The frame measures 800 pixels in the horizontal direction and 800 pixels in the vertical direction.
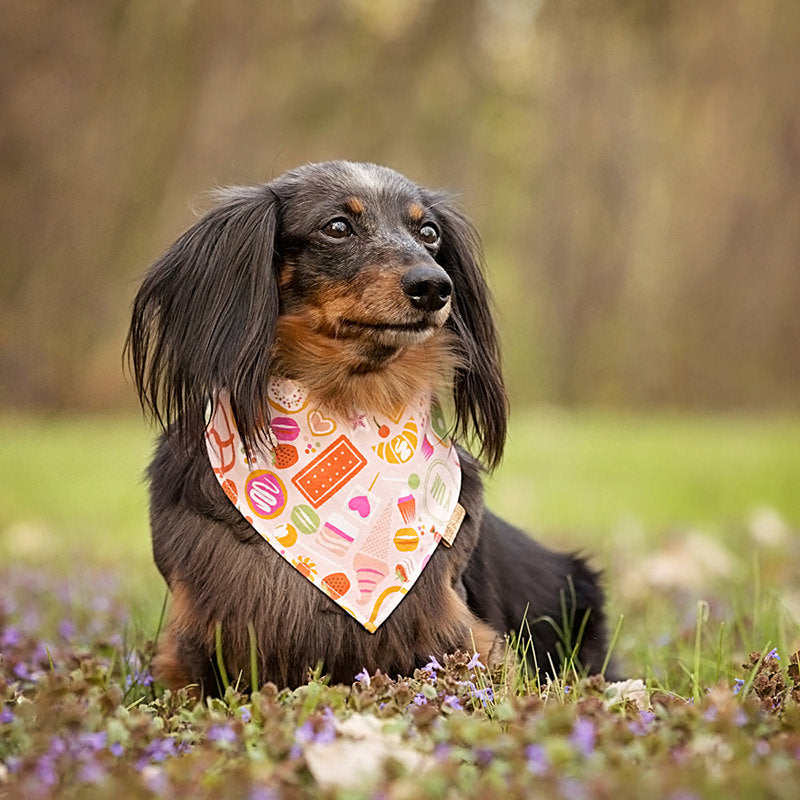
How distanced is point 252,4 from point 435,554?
10736mm

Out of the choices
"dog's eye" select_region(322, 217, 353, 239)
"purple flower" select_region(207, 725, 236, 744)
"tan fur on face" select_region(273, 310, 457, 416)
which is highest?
"dog's eye" select_region(322, 217, 353, 239)

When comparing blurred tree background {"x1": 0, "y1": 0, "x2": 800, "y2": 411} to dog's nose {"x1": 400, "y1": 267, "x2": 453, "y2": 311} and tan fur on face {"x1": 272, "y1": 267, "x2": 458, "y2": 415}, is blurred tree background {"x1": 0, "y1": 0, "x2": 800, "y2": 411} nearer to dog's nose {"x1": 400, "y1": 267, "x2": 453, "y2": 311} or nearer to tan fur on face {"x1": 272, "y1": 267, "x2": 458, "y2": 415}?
tan fur on face {"x1": 272, "y1": 267, "x2": 458, "y2": 415}

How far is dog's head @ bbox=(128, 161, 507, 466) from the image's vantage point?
272 centimetres

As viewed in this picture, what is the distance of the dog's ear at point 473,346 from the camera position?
10.2 feet

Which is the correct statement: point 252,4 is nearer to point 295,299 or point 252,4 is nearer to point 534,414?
point 534,414

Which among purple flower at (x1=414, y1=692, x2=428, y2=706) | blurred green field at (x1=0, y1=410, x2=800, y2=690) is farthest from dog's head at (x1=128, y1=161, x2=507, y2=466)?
purple flower at (x1=414, y1=692, x2=428, y2=706)

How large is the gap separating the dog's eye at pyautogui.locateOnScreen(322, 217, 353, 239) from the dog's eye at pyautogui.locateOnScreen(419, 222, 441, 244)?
251 millimetres

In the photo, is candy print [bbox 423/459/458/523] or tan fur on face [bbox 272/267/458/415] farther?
candy print [bbox 423/459/458/523]

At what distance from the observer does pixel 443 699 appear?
211 centimetres

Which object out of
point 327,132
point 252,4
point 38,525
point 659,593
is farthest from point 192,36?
point 659,593

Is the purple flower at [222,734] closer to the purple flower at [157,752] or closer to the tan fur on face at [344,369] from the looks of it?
the purple flower at [157,752]

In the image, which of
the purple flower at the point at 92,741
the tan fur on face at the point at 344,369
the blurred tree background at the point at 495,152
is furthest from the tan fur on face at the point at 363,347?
the blurred tree background at the point at 495,152

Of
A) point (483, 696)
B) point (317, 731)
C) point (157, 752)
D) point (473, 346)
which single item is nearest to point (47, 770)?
point (157, 752)

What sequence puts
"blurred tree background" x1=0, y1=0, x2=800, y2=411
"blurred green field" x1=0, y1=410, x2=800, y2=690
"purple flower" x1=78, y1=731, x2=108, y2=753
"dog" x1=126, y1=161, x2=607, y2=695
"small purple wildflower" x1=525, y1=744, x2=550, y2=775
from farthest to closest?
"blurred tree background" x1=0, y1=0, x2=800, y2=411 → "blurred green field" x1=0, y1=410, x2=800, y2=690 → "dog" x1=126, y1=161, x2=607, y2=695 → "purple flower" x1=78, y1=731, x2=108, y2=753 → "small purple wildflower" x1=525, y1=744, x2=550, y2=775
